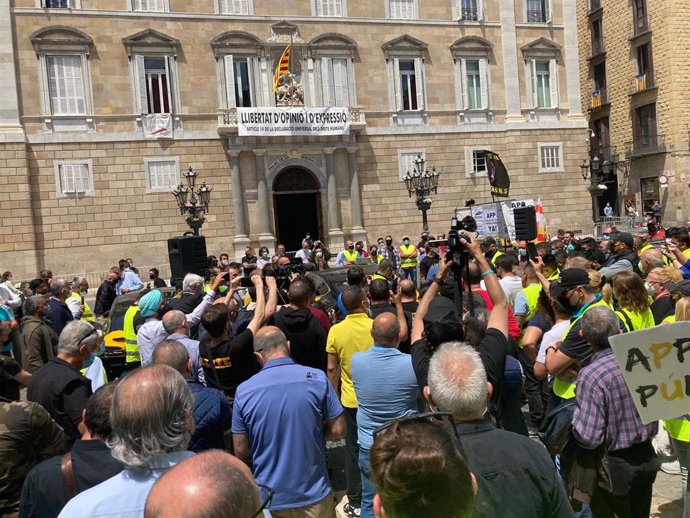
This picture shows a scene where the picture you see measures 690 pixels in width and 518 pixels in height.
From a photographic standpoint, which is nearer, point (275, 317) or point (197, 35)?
point (275, 317)

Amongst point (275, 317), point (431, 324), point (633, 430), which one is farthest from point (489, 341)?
point (275, 317)

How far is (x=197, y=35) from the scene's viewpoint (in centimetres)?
2358

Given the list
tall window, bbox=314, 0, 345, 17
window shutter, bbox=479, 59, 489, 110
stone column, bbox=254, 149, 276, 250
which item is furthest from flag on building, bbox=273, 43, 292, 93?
window shutter, bbox=479, 59, 489, 110

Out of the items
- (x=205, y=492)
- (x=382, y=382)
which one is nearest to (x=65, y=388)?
(x=382, y=382)

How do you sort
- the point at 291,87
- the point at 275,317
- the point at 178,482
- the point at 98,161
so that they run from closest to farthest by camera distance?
the point at 178,482 → the point at 275,317 → the point at 98,161 → the point at 291,87

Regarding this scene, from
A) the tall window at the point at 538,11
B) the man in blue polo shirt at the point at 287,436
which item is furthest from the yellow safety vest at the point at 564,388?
the tall window at the point at 538,11

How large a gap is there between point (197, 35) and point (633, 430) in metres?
23.2

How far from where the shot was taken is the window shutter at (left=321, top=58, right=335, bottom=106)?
81.4 ft

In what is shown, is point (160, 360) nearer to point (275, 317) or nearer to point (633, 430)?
point (275, 317)

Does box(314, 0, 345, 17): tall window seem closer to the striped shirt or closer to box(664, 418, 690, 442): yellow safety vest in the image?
box(664, 418, 690, 442): yellow safety vest

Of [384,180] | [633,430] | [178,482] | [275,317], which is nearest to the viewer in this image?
[178,482]

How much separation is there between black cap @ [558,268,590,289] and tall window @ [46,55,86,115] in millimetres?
21045

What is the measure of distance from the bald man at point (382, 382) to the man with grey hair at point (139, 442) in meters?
1.95

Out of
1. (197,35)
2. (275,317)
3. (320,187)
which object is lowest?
(275,317)
